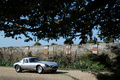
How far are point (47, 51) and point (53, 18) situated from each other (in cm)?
1180

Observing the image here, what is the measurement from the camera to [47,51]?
1877 centimetres

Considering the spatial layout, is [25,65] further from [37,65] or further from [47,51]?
[47,51]

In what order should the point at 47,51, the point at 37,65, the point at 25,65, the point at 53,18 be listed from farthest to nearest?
the point at 47,51 → the point at 25,65 → the point at 37,65 → the point at 53,18

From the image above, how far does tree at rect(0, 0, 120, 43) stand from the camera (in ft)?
18.8

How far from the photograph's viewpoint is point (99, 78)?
80.1 inches

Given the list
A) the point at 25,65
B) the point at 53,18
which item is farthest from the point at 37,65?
the point at 53,18

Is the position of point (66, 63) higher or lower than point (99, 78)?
lower

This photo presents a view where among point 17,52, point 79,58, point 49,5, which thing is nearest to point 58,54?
point 79,58

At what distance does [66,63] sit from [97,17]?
8.31 m

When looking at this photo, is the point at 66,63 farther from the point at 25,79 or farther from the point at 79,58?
the point at 25,79

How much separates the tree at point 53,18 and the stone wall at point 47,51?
17.1 ft

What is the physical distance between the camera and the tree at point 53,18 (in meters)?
5.73

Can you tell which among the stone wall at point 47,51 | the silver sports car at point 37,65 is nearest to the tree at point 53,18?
the silver sports car at point 37,65

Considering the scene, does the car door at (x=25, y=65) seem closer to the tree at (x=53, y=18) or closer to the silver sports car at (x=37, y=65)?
the silver sports car at (x=37, y=65)
